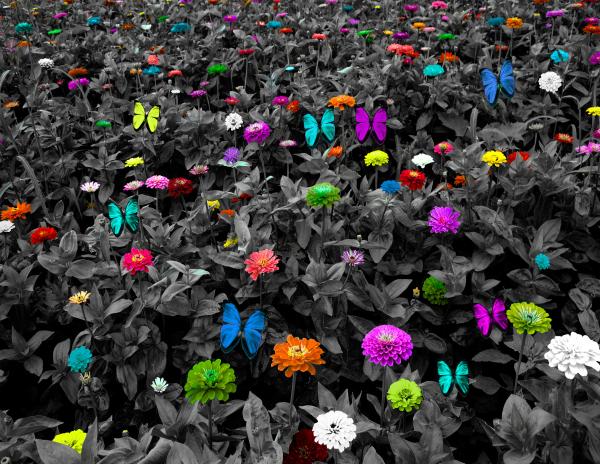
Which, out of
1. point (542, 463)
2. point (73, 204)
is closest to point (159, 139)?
point (73, 204)

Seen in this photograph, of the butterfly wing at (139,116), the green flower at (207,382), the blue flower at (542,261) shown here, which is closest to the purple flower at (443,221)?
the blue flower at (542,261)

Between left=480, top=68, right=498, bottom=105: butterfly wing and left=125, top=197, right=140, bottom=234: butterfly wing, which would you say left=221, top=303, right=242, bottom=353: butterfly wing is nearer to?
left=125, top=197, right=140, bottom=234: butterfly wing

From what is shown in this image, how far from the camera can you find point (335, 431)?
1.18 m

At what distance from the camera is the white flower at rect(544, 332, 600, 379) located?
118 centimetres

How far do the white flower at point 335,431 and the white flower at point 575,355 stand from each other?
494mm

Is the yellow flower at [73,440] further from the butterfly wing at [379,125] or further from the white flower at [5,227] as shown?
the butterfly wing at [379,125]

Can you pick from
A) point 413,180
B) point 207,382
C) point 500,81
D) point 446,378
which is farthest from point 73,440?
point 500,81

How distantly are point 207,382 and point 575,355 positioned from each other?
0.85 metres

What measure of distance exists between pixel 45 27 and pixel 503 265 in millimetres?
4772

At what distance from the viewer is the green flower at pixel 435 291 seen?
1.87 metres

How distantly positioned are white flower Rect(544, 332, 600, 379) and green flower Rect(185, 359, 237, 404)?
29.8 inches

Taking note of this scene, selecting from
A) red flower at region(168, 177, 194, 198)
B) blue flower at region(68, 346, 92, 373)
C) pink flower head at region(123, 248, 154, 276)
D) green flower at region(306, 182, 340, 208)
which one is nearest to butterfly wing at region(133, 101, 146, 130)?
red flower at region(168, 177, 194, 198)

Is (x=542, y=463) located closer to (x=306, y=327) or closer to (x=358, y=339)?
(x=358, y=339)

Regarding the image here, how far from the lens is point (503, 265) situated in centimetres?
213
